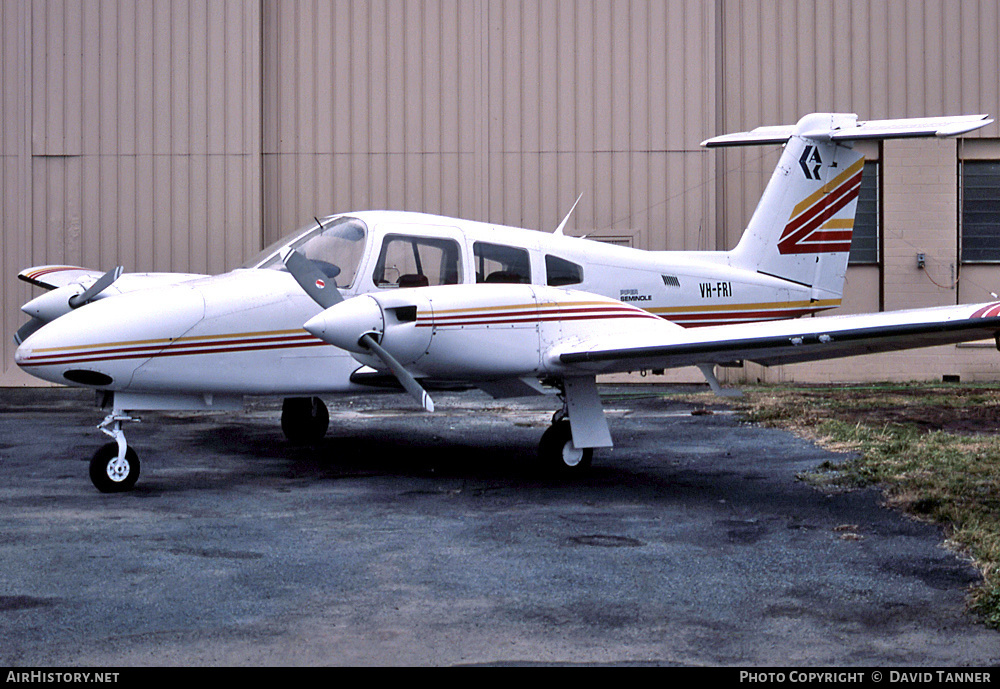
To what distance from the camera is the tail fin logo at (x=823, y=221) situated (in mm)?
11891

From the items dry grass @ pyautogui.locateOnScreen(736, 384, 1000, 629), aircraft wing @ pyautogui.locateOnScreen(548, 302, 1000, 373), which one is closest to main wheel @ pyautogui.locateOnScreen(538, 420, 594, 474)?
aircraft wing @ pyautogui.locateOnScreen(548, 302, 1000, 373)

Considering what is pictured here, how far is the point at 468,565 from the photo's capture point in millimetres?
5574

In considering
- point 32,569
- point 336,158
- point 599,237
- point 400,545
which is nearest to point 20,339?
point 32,569

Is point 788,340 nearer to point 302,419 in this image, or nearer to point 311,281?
point 311,281

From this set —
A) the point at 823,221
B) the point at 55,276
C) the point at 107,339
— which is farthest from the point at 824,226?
the point at 55,276

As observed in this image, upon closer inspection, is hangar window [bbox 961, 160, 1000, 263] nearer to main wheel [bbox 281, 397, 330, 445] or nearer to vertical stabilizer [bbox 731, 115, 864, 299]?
vertical stabilizer [bbox 731, 115, 864, 299]

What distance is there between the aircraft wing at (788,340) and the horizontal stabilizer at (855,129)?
3687mm

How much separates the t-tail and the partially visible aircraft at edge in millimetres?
1162

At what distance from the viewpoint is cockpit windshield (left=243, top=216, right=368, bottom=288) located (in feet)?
29.5

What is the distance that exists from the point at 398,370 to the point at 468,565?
97.4 inches

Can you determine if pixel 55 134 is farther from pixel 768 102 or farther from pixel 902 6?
pixel 902 6

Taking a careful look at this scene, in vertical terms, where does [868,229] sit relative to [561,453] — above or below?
above

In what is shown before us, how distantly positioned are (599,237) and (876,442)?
934 cm

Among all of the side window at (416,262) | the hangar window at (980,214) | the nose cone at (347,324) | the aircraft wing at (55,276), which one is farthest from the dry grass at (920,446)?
the aircraft wing at (55,276)
